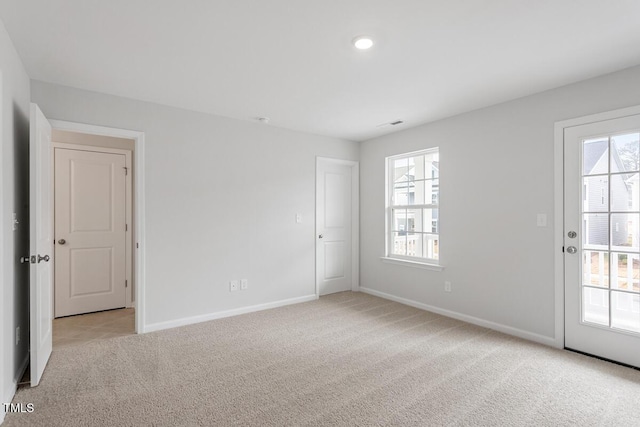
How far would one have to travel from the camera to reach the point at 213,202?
3.92 meters

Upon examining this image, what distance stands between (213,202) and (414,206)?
2.67 m

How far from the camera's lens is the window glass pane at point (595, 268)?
9.23 feet

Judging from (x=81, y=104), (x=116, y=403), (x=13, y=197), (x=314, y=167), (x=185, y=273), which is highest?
(x=81, y=104)

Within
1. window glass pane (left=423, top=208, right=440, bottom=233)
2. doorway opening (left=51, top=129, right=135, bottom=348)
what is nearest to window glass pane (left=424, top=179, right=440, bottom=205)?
window glass pane (left=423, top=208, right=440, bottom=233)

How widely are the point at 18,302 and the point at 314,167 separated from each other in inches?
138

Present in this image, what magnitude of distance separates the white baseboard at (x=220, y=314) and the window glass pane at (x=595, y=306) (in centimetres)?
310

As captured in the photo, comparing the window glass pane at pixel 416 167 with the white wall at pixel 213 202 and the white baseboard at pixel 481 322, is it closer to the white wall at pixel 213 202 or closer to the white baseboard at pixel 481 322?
the white wall at pixel 213 202

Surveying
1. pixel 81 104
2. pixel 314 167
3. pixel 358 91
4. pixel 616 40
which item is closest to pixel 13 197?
pixel 81 104

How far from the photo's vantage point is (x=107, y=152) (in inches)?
171

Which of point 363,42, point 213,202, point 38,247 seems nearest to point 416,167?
point 363,42

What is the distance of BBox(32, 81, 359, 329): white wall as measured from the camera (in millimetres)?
3477

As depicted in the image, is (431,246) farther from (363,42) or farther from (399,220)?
(363,42)

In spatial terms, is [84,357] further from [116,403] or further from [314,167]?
[314,167]

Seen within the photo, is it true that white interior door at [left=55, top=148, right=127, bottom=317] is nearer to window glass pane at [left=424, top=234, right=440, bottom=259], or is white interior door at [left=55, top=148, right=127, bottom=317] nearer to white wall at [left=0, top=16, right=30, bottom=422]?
white wall at [left=0, top=16, right=30, bottom=422]
